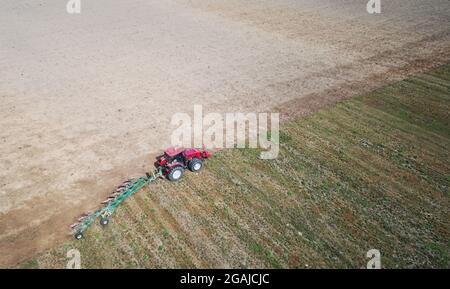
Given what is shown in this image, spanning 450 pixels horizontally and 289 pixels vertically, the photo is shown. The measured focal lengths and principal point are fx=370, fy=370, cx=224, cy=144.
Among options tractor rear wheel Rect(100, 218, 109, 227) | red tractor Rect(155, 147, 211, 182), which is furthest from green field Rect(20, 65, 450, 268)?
red tractor Rect(155, 147, 211, 182)

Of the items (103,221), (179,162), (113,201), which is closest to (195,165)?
(179,162)

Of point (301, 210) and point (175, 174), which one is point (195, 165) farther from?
point (301, 210)

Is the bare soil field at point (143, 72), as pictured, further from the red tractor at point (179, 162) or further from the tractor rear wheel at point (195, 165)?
the tractor rear wheel at point (195, 165)

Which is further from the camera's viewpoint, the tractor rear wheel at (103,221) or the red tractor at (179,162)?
the red tractor at (179,162)

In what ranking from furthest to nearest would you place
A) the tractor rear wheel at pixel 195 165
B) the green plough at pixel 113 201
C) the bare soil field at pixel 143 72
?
the tractor rear wheel at pixel 195 165, the bare soil field at pixel 143 72, the green plough at pixel 113 201

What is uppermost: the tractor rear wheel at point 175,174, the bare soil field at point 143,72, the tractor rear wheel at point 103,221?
the bare soil field at point 143,72

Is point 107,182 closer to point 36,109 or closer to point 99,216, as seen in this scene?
point 99,216

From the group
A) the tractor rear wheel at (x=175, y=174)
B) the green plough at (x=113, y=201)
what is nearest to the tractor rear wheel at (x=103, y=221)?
the green plough at (x=113, y=201)
